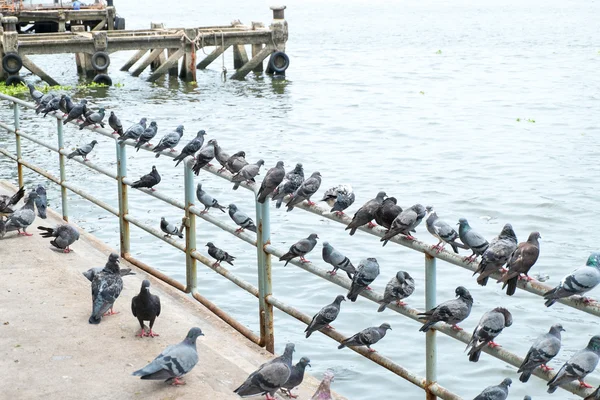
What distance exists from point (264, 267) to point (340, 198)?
0.77 m

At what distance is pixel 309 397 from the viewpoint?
6.00m

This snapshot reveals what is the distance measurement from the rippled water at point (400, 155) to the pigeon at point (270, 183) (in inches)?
139

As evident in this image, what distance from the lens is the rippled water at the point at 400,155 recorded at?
11.8 meters

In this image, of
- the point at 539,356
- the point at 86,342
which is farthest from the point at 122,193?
the point at 539,356

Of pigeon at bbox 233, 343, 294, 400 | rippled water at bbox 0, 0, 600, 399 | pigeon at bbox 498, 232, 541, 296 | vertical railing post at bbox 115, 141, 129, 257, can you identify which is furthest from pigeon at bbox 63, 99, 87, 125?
A: pigeon at bbox 498, 232, 541, 296

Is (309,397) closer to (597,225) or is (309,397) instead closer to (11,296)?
(11,296)

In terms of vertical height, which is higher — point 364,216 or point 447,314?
point 364,216

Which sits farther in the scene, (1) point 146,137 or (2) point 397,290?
(1) point 146,137

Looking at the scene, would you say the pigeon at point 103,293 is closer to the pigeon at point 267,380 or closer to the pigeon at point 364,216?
the pigeon at point 267,380

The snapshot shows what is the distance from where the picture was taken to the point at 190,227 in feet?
25.5

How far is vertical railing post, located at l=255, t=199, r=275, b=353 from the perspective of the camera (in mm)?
6715

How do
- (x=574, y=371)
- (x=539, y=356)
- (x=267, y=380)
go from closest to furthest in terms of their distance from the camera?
(x=574, y=371) < (x=539, y=356) < (x=267, y=380)

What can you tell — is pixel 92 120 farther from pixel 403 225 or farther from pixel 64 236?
pixel 403 225

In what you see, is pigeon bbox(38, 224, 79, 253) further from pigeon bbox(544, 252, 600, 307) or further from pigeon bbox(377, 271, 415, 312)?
pigeon bbox(544, 252, 600, 307)
